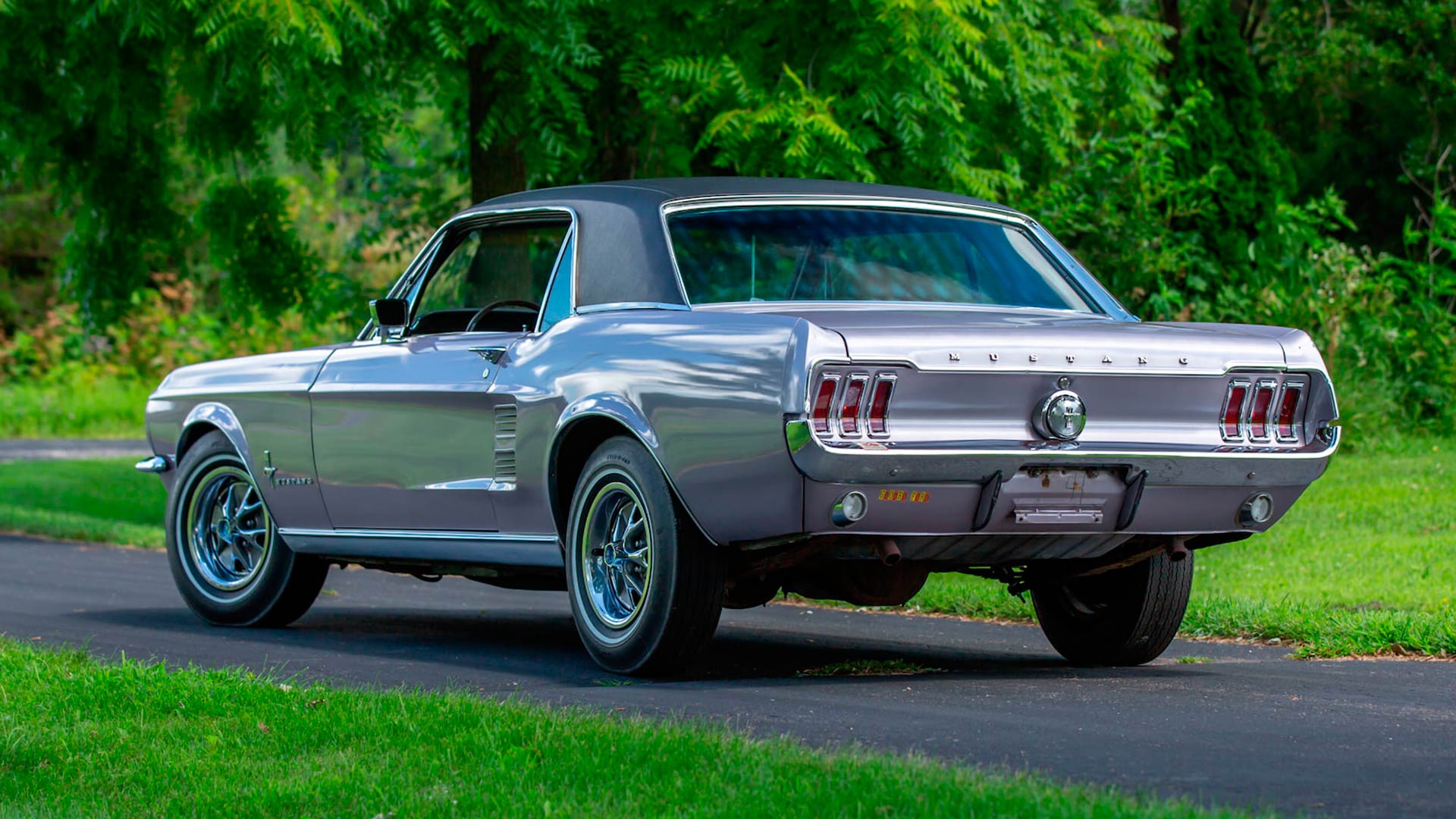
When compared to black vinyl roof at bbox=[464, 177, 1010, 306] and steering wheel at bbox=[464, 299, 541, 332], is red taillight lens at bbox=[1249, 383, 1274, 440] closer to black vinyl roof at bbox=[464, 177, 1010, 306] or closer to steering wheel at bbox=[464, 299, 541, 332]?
black vinyl roof at bbox=[464, 177, 1010, 306]

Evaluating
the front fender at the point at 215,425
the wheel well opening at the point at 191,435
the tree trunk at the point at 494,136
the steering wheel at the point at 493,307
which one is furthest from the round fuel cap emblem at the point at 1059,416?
the tree trunk at the point at 494,136

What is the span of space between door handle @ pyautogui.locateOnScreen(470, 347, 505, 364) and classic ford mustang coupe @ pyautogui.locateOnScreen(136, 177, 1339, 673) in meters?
0.04

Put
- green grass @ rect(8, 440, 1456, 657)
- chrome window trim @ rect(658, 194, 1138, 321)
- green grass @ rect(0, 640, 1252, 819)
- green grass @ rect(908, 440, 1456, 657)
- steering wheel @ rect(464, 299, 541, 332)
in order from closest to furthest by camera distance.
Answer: green grass @ rect(0, 640, 1252, 819)
chrome window trim @ rect(658, 194, 1138, 321)
steering wheel @ rect(464, 299, 541, 332)
green grass @ rect(908, 440, 1456, 657)
green grass @ rect(8, 440, 1456, 657)

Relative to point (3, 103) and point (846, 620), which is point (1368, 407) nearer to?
point (846, 620)

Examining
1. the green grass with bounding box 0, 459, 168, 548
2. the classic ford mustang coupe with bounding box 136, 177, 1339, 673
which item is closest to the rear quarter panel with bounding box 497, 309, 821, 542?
the classic ford mustang coupe with bounding box 136, 177, 1339, 673

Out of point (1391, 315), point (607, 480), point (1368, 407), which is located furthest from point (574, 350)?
point (1391, 315)

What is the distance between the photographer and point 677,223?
24.0 feet

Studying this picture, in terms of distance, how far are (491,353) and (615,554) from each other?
40.7 inches

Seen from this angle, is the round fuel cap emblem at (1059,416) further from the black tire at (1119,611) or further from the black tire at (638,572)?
the black tire at (1119,611)

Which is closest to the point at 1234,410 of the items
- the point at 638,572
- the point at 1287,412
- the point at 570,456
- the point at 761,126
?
the point at 1287,412

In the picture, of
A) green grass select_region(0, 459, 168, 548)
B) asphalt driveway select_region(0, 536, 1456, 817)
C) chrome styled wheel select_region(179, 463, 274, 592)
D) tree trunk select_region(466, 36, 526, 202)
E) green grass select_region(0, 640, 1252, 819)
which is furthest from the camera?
green grass select_region(0, 459, 168, 548)

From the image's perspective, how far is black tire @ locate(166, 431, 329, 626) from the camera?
909cm

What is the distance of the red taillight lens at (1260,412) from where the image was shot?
6.73 meters

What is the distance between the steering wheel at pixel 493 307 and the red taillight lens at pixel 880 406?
2256 mm
